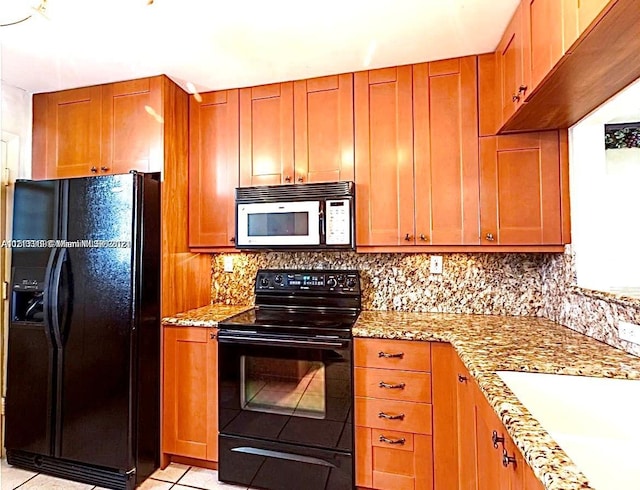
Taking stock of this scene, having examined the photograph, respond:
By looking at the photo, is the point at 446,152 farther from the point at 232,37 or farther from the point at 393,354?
the point at 232,37

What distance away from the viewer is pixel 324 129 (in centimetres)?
240

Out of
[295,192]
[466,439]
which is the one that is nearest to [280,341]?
[295,192]

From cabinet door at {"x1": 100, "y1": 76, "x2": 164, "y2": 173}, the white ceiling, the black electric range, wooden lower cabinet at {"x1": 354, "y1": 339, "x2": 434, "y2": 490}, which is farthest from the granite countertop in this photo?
the white ceiling

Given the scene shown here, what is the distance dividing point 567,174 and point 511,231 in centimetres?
40

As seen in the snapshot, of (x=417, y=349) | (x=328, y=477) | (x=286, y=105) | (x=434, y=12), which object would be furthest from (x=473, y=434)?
(x=286, y=105)

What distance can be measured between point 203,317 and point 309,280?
2.32 feet

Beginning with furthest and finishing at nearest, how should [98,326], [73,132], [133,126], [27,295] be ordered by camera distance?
1. [73,132]
2. [133,126]
3. [27,295]
4. [98,326]

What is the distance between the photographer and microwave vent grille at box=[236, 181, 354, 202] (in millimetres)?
2266

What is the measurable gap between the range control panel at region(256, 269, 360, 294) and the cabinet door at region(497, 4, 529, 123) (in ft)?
4.18

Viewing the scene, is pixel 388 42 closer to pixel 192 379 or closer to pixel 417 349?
pixel 417 349

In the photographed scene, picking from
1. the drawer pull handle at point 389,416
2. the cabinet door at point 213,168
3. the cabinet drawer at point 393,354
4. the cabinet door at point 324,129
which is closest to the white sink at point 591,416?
the cabinet drawer at point 393,354

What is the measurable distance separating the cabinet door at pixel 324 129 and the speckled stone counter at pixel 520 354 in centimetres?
93

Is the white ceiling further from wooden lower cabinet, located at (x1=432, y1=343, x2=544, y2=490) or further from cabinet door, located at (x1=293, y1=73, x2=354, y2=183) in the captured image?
wooden lower cabinet, located at (x1=432, y1=343, x2=544, y2=490)

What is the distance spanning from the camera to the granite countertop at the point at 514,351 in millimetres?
788
